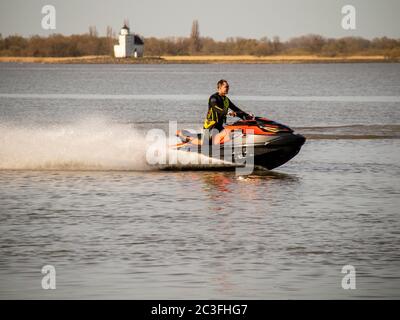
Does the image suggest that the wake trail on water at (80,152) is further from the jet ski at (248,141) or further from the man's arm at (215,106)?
the man's arm at (215,106)

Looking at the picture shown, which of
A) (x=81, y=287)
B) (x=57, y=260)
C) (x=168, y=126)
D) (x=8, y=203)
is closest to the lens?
(x=81, y=287)

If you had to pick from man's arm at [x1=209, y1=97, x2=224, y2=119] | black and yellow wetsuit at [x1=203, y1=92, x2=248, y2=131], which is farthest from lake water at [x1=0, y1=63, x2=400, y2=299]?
man's arm at [x1=209, y1=97, x2=224, y2=119]

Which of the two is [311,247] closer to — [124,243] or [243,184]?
[124,243]

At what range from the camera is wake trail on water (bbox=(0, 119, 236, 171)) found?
21.6 meters

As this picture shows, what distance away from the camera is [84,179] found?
2011 centimetres

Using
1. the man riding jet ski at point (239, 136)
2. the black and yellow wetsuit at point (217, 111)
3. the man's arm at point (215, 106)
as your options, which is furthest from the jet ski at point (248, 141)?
the man's arm at point (215, 106)

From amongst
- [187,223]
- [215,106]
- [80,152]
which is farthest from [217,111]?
[187,223]

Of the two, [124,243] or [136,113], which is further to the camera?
[136,113]

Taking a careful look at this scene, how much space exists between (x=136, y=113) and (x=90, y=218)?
34.2m

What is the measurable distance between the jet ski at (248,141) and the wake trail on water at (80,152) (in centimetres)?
115

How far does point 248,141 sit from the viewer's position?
19.3 meters
